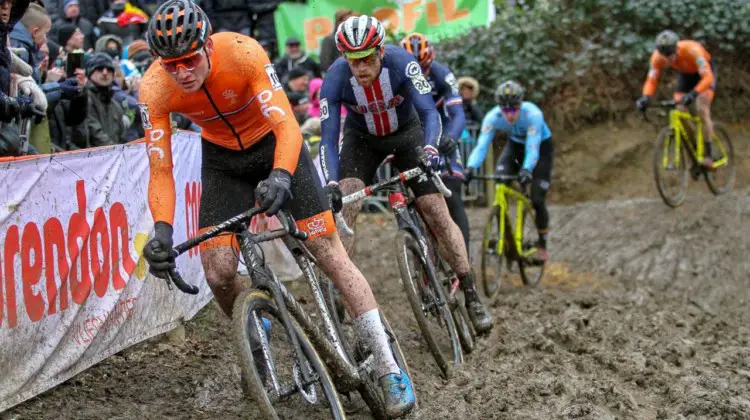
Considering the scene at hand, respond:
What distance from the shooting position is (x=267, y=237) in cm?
498

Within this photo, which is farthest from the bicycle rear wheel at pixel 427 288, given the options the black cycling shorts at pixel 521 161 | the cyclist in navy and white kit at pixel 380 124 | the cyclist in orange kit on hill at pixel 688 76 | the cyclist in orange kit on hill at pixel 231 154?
the cyclist in orange kit on hill at pixel 688 76

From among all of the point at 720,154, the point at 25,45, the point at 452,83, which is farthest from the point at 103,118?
the point at 720,154

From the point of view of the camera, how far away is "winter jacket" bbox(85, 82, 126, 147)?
850 centimetres

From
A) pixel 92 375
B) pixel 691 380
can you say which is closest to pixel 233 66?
pixel 92 375

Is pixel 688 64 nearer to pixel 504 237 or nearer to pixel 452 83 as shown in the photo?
pixel 504 237

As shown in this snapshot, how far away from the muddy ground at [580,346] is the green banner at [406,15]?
11.9 ft

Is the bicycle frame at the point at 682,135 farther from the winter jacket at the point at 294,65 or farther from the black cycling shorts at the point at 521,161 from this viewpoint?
the winter jacket at the point at 294,65

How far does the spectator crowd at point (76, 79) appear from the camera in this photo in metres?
6.78

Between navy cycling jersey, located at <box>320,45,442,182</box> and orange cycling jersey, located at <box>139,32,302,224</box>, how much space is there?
1729mm

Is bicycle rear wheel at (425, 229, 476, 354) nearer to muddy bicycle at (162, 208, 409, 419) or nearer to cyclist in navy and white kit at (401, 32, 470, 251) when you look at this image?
cyclist in navy and white kit at (401, 32, 470, 251)

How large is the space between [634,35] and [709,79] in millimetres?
5199

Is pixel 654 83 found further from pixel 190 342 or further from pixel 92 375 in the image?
pixel 92 375

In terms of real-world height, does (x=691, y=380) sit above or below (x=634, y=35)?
above

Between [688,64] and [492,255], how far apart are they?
5.91m
